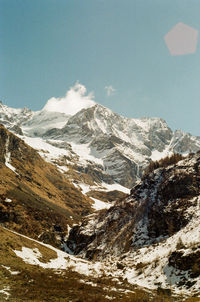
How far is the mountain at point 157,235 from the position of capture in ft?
96.3

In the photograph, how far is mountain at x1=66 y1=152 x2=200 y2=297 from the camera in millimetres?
29344

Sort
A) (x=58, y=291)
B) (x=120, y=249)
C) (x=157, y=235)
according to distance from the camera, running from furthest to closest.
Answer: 1. (x=120, y=249)
2. (x=157, y=235)
3. (x=58, y=291)

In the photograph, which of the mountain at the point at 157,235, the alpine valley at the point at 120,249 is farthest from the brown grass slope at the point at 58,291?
the mountain at the point at 157,235

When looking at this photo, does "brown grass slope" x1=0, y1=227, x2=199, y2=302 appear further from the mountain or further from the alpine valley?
the mountain

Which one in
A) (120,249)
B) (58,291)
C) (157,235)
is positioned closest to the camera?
(58,291)

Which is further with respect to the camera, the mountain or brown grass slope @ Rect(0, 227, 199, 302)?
the mountain

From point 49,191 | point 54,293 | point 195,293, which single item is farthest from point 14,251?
point 49,191

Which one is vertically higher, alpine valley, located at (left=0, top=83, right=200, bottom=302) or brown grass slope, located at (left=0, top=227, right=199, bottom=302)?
alpine valley, located at (left=0, top=83, right=200, bottom=302)

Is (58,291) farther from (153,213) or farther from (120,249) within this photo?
(153,213)

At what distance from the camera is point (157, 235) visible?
5525 cm

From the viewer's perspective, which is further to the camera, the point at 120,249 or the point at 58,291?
the point at 120,249

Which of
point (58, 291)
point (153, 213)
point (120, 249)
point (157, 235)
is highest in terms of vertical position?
point (153, 213)

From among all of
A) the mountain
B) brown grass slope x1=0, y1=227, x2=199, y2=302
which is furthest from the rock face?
brown grass slope x1=0, y1=227, x2=199, y2=302

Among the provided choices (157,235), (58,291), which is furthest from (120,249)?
(58,291)
